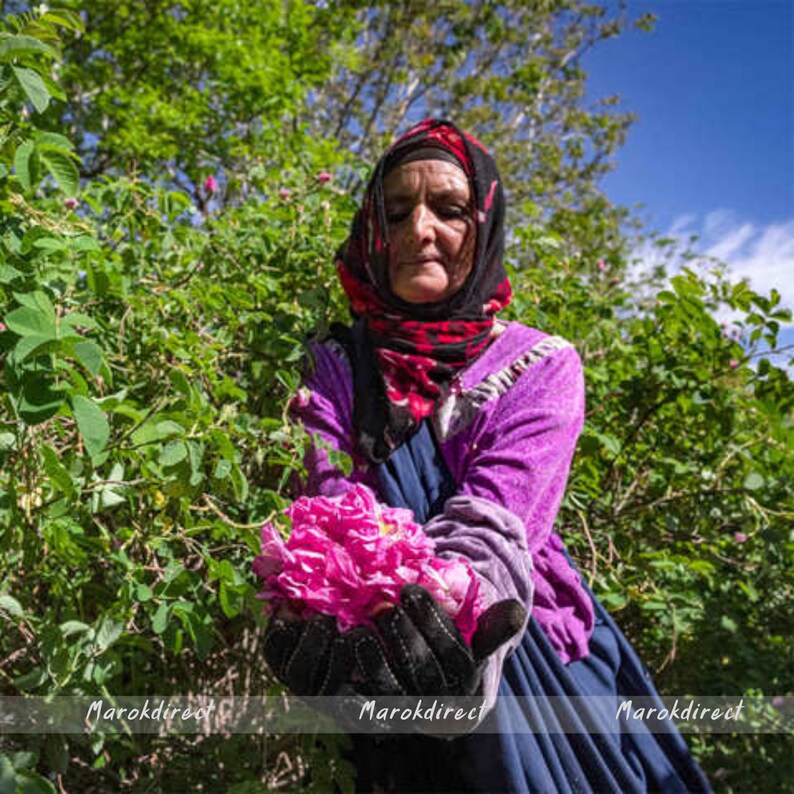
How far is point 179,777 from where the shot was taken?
1.67 m

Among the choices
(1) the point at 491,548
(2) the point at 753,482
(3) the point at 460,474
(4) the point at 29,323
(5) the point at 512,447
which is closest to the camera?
(4) the point at 29,323

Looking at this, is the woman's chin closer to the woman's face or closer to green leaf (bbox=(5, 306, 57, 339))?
the woman's face

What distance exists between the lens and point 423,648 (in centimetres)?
92

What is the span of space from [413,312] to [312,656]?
2.23ft

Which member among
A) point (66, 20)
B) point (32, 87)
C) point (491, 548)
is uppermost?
point (66, 20)

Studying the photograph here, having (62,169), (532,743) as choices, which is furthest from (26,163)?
(532,743)

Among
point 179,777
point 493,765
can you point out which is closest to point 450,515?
point 493,765

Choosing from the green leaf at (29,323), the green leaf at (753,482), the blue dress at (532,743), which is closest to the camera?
the green leaf at (29,323)

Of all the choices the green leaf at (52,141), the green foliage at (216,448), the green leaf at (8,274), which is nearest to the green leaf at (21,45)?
the green foliage at (216,448)

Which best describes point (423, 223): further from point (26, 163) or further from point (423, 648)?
point (423, 648)

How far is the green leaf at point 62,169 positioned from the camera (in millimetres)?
979

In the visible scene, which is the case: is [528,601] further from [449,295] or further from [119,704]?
[119,704]

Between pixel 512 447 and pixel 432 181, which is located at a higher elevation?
pixel 432 181

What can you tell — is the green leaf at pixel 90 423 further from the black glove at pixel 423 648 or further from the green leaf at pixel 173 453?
the black glove at pixel 423 648
